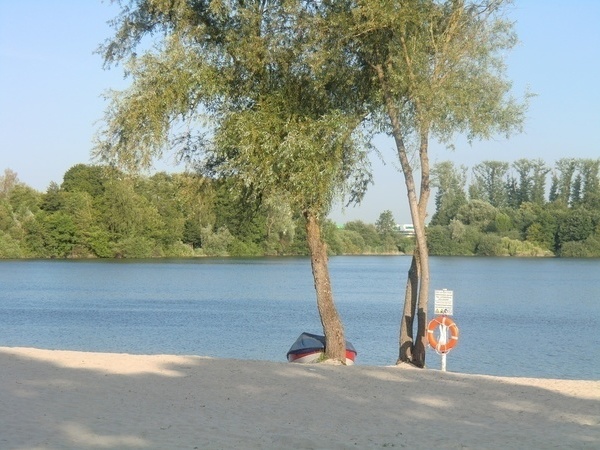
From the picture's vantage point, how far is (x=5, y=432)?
993 centimetres

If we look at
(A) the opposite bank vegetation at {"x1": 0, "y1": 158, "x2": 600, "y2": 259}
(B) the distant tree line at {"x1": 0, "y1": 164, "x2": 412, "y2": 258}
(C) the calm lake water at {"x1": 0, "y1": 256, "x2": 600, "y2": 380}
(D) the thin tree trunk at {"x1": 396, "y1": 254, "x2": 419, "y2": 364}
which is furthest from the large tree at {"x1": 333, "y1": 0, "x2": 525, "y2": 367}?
(B) the distant tree line at {"x1": 0, "y1": 164, "x2": 412, "y2": 258}

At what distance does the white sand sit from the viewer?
33.0ft

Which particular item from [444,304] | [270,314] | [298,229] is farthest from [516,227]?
[444,304]

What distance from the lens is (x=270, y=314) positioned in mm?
39969

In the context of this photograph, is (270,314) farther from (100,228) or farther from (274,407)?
(100,228)

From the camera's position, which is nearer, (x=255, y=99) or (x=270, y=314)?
(x=255, y=99)

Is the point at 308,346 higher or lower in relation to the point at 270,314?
higher

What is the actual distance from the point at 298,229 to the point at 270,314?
3465 centimetres

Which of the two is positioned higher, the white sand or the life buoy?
the life buoy

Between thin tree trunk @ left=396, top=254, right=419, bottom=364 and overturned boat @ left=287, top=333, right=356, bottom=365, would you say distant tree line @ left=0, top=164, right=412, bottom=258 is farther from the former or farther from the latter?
thin tree trunk @ left=396, top=254, right=419, bottom=364

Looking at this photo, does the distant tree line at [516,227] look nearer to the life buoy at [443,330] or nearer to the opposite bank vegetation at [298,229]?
the opposite bank vegetation at [298,229]

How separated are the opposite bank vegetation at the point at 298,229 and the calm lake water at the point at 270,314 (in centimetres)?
709

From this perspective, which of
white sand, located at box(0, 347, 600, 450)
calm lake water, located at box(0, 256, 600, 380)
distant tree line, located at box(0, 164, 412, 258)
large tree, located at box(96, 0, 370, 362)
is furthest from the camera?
distant tree line, located at box(0, 164, 412, 258)

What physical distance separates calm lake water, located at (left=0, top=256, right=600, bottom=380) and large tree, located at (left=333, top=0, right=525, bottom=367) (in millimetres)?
5694
